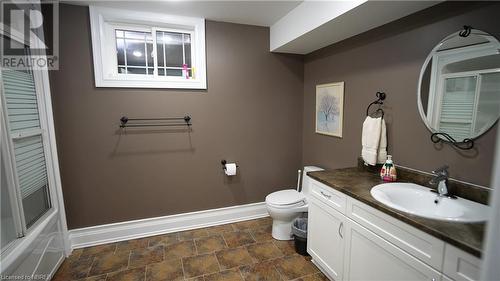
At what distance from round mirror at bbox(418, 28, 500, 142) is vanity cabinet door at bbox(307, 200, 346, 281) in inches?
36.9

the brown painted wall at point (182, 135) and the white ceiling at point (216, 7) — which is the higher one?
the white ceiling at point (216, 7)

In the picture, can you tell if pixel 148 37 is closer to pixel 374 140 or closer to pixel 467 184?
pixel 374 140

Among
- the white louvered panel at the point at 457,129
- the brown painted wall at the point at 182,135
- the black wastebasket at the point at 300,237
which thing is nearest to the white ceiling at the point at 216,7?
the brown painted wall at the point at 182,135

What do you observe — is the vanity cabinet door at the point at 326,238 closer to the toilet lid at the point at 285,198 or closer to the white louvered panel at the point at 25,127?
the toilet lid at the point at 285,198

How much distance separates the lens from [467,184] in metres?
1.45

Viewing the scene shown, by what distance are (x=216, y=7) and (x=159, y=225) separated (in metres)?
2.36

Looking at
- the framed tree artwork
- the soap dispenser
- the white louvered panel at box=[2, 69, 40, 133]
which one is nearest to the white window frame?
the white louvered panel at box=[2, 69, 40, 133]

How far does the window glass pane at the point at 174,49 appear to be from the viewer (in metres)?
2.58

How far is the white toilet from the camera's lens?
7.71 ft

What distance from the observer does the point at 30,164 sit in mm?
1831

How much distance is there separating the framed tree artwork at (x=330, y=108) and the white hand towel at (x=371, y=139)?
0.44 meters

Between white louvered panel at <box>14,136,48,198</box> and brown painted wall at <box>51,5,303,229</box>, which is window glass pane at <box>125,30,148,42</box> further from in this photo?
white louvered panel at <box>14,136,48,198</box>

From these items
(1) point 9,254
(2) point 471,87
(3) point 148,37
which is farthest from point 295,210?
(3) point 148,37

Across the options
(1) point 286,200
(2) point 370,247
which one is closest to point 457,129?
(2) point 370,247
